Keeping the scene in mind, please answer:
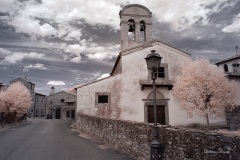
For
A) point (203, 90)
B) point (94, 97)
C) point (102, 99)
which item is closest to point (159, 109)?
point (203, 90)

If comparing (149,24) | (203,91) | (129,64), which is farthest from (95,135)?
(149,24)

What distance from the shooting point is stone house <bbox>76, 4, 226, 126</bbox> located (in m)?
18.4

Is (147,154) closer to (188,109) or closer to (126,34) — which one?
(188,109)

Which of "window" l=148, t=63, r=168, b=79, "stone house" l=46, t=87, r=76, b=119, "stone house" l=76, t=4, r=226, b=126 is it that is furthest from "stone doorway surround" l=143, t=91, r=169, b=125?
"stone house" l=46, t=87, r=76, b=119

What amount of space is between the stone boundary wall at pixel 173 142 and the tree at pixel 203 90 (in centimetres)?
885

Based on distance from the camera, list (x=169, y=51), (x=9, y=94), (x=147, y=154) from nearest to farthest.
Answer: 1. (x=147, y=154)
2. (x=169, y=51)
3. (x=9, y=94)

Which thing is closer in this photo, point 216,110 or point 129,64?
point 216,110

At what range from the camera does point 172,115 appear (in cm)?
1880

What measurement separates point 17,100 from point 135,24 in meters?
22.6

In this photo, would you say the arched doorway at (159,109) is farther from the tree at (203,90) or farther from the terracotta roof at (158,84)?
the tree at (203,90)

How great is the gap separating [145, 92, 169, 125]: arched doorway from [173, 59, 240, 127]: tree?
4.84 ft

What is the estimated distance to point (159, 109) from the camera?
1883 centimetres

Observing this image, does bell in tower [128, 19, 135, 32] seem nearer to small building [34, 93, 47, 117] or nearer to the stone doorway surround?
the stone doorway surround

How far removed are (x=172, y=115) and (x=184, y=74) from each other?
160 inches
